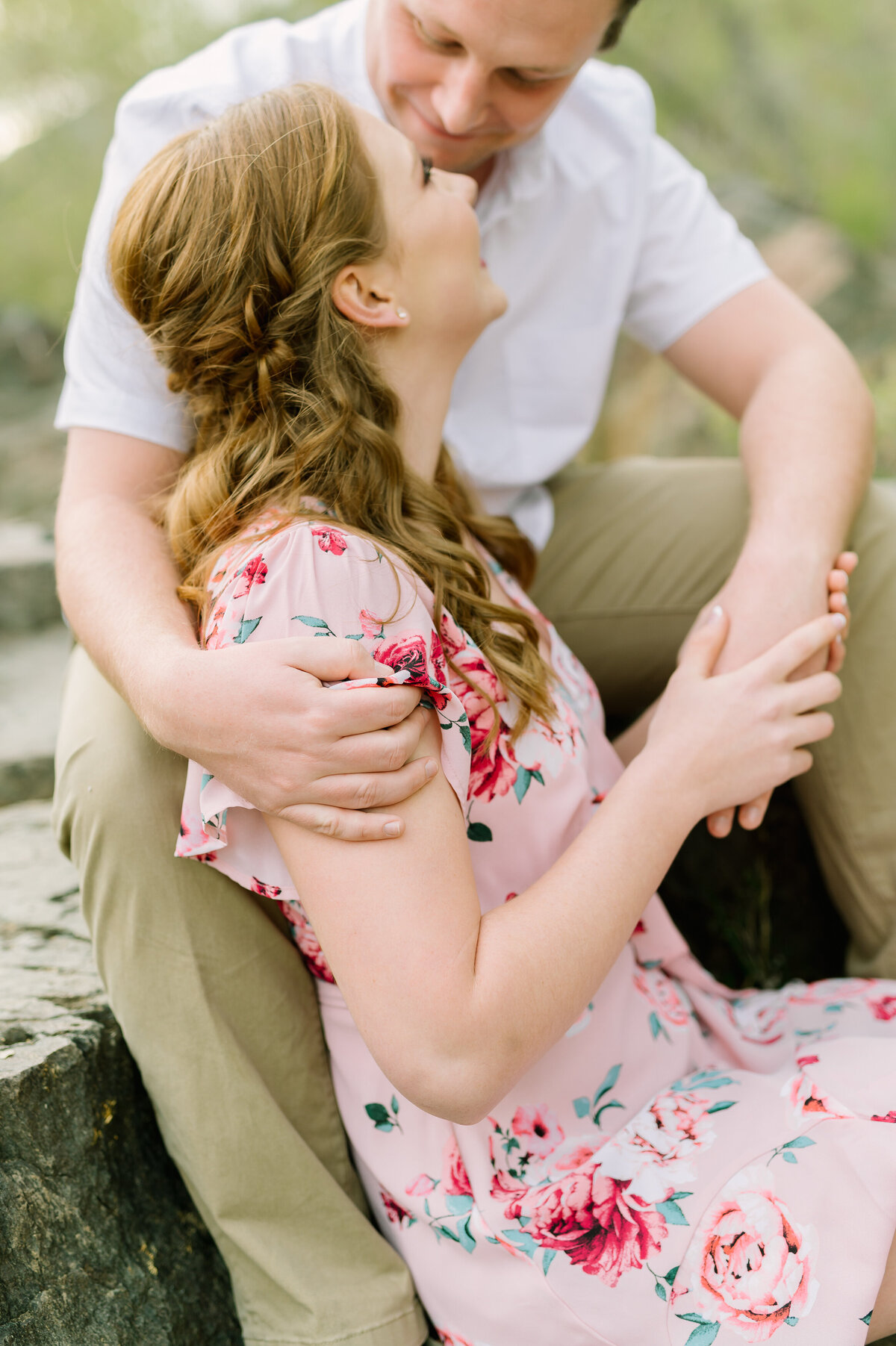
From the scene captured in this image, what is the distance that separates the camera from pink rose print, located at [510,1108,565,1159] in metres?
1.03

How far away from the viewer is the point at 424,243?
1.12 metres

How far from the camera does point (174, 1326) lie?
107 cm

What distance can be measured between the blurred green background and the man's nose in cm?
262

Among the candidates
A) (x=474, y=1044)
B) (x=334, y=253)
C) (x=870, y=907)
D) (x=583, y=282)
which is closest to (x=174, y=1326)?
(x=474, y=1044)

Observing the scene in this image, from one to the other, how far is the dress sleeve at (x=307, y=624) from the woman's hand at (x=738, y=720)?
0.88ft

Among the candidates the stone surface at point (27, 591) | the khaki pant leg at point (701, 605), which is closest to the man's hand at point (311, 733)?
the khaki pant leg at point (701, 605)

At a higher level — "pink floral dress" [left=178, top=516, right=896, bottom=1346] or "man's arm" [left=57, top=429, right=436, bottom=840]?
"man's arm" [left=57, top=429, right=436, bottom=840]

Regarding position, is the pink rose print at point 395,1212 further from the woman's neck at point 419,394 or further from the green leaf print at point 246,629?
the woman's neck at point 419,394

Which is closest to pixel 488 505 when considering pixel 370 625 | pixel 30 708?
pixel 370 625

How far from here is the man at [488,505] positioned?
1025 mm

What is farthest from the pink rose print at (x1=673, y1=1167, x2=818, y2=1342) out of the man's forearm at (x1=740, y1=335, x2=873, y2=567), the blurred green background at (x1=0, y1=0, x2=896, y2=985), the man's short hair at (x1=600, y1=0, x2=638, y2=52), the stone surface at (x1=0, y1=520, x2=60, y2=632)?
the blurred green background at (x1=0, y1=0, x2=896, y2=985)

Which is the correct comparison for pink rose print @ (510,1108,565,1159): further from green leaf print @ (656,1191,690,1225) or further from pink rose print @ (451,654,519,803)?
pink rose print @ (451,654,519,803)

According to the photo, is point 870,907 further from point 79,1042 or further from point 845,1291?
point 79,1042

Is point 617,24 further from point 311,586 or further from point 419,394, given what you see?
point 311,586
